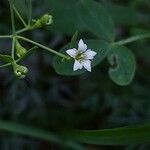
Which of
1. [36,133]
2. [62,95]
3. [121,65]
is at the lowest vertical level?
[36,133]

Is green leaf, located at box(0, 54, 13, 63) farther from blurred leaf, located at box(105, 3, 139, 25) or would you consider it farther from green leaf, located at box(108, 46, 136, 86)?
blurred leaf, located at box(105, 3, 139, 25)

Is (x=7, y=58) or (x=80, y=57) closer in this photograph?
(x=7, y=58)

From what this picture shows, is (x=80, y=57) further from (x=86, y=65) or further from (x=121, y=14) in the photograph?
(x=121, y=14)

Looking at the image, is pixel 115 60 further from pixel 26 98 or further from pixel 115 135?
pixel 26 98

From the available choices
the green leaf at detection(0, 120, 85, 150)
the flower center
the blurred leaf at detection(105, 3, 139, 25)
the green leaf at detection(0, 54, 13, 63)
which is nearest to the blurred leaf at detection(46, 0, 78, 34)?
the blurred leaf at detection(105, 3, 139, 25)

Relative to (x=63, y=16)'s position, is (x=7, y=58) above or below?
below

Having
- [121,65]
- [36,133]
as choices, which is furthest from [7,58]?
[36,133]

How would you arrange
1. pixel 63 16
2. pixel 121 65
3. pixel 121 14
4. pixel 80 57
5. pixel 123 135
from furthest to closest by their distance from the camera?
pixel 121 14
pixel 63 16
pixel 121 65
pixel 123 135
pixel 80 57

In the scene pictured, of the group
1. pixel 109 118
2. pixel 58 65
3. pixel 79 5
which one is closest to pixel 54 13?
pixel 79 5
